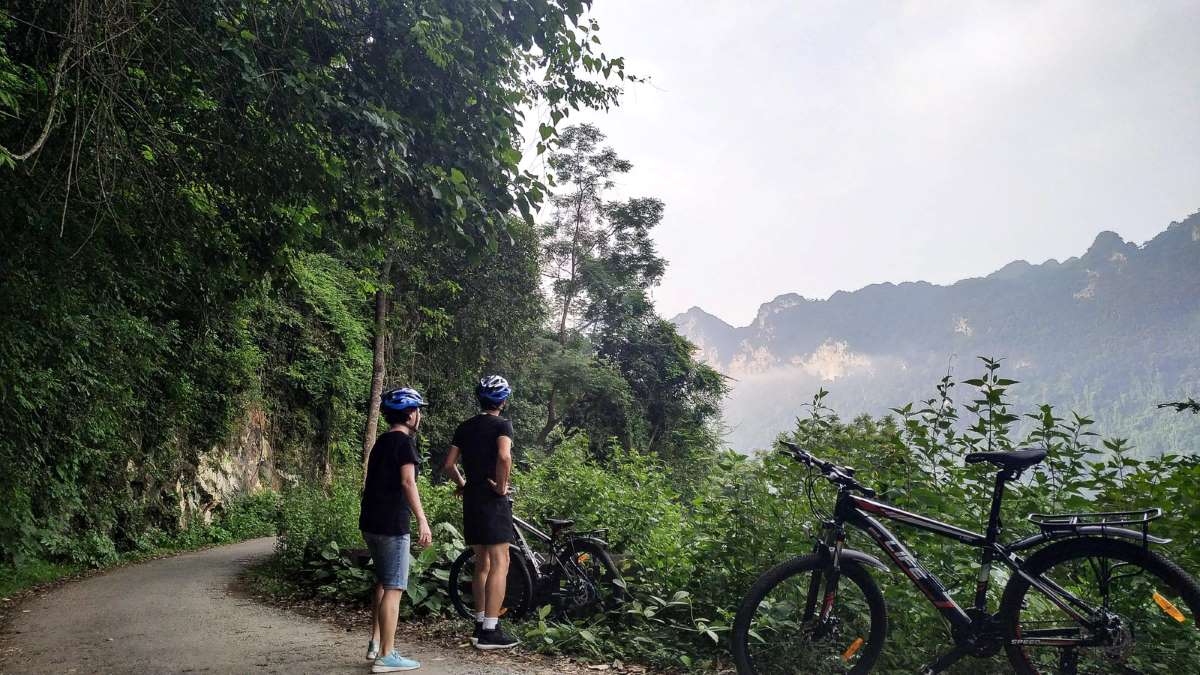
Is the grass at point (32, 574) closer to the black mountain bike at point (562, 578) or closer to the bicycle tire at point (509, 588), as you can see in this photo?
the bicycle tire at point (509, 588)

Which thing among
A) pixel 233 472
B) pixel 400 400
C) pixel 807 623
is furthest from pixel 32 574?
pixel 807 623

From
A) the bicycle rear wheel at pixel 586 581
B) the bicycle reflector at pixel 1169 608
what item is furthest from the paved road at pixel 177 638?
the bicycle reflector at pixel 1169 608

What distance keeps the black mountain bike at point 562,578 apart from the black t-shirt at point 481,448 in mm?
825

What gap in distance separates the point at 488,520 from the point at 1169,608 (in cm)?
391

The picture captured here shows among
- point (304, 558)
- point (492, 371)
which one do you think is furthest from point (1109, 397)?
point (304, 558)

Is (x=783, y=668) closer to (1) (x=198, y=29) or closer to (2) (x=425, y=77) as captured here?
(2) (x=425, y=77)

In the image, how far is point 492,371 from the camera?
26.9 meters

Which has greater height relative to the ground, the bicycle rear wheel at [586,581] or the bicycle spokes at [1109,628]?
the bicycle spokes at [1109,628]

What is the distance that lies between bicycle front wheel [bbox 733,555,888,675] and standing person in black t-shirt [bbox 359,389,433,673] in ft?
6.77

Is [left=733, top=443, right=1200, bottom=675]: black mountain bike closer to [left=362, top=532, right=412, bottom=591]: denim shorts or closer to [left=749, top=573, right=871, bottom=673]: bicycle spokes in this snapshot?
[left=749, top=573, right=871, bottom=673]: bicycle spokes

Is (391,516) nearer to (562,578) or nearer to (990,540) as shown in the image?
(562,578)

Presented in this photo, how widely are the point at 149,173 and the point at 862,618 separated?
5.97 meters

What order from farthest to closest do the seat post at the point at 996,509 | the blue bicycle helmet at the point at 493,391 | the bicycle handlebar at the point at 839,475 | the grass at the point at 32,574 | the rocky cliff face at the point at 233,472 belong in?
the rocky cliff face at the point at 233,472 → the grass at the point at 32,574 → the blue bicycle helmet at the point at 493,391 → the bicycle handlebar at the point at 839,475 → the seat post at the point at 996,509

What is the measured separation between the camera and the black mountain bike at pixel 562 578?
237 inches
